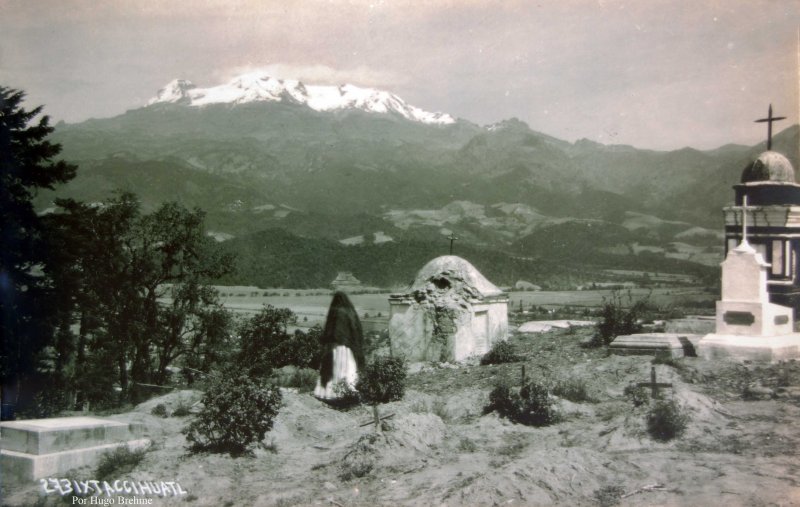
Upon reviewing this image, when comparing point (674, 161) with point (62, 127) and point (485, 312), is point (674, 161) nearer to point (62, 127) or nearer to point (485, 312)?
point (485, 312)

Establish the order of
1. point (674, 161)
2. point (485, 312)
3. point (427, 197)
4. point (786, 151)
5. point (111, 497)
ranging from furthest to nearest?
point (427, 197), point (674, 161), point (786, 151), point (485, 312), point (111, 497)

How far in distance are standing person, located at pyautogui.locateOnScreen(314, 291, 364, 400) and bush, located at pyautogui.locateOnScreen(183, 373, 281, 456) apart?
2.91m

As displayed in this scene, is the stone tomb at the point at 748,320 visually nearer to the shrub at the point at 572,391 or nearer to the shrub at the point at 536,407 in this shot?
the shrub at the point at 572,391

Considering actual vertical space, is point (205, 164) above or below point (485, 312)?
above

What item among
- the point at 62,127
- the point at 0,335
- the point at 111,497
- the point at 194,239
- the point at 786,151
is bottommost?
the point at 111,497

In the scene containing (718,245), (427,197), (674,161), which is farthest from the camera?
(427,197)

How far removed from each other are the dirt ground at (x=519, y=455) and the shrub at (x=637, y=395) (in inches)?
5.4

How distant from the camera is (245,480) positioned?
7.67 metres

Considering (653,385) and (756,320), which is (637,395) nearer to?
(653,385)

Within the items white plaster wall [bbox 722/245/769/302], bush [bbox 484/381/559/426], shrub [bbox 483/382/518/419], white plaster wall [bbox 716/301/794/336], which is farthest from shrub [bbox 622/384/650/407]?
white plaster wall [bbox 722/245/769/302]

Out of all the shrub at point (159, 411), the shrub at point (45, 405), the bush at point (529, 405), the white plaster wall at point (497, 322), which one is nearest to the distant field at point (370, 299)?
the white plaster wall at point (497, 322)

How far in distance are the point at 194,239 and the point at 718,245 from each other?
157ft

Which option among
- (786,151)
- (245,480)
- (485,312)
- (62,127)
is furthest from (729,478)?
(62,127)

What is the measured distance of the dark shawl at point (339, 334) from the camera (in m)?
12.0
